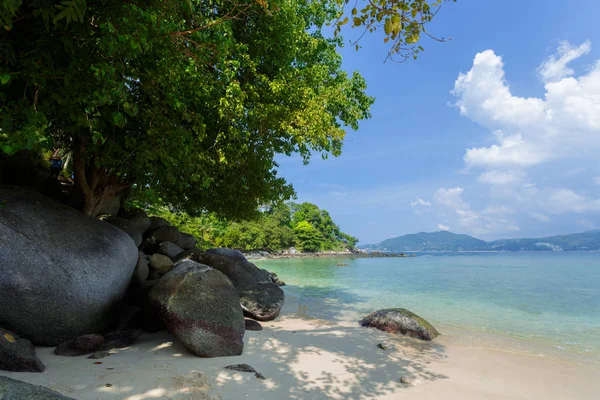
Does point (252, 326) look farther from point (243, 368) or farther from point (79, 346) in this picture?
point (79, 346)

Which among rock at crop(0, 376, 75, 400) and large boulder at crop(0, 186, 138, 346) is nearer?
rock at crop(0, 376, 75, 400)

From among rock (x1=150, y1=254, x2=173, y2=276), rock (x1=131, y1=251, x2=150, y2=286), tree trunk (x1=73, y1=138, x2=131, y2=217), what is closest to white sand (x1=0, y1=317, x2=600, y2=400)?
rock (x1=131, y1=251, x2=150, y2=286)

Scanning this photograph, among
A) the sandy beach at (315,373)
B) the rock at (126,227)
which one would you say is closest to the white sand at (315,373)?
the sandy beach at (315,373)

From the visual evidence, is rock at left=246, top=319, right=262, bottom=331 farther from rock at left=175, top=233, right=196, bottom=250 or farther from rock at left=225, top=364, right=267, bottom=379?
rock at left=175, top=233, right=196, bottom=250

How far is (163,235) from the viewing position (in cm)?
1227

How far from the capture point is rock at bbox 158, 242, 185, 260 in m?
11.2

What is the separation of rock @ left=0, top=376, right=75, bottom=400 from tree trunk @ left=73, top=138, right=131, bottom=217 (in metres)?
6.35

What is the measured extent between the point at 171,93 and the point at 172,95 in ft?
0.50

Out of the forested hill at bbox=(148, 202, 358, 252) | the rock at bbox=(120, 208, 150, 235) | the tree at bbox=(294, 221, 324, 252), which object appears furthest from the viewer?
the tree at bbox=(294, 221, 324, 252)

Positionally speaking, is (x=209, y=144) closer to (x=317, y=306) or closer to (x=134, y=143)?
(x=134, y=143)

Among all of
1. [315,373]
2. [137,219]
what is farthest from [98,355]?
[137,219]

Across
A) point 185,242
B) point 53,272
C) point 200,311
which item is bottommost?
point 200,311

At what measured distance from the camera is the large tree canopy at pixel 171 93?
4.22m

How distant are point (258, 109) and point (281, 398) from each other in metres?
7.16
